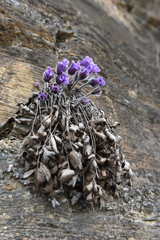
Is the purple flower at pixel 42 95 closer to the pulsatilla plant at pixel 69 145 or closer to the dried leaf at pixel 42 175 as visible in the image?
the pulsatilla plant at pixel 69 145

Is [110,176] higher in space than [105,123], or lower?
lower

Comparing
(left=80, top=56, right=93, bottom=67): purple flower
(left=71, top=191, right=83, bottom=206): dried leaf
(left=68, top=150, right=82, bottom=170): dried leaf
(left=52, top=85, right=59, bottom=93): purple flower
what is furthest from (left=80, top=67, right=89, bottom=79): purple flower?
(left=71, top=191, right=83, bottom=206): dried leaf

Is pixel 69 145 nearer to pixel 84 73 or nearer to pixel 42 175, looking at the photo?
pixel 42 175

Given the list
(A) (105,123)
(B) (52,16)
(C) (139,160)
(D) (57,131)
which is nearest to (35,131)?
(D) (57,131)

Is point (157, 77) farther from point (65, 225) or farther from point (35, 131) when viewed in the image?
point (65, 225)

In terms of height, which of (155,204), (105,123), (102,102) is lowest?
(155,204)

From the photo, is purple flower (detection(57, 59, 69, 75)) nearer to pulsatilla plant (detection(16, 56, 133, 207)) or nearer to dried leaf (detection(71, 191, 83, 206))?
pulsatilla plant (detection(16, 56, 133, 207))
